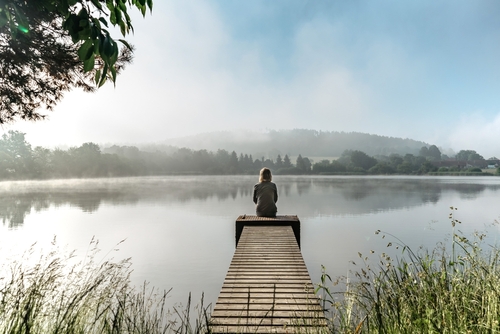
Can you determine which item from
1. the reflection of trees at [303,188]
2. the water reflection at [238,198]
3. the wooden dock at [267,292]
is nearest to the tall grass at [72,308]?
the wooden dock at [267,292]

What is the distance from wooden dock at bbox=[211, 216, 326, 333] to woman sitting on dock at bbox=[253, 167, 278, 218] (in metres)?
1.66

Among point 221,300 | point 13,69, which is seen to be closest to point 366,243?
point 221,300

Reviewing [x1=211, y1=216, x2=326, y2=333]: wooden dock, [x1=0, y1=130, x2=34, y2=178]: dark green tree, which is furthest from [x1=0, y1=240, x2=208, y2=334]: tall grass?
[x1=0, y1=130, x2=34, y2=178]: dark green tree

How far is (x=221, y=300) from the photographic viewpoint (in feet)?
13.6

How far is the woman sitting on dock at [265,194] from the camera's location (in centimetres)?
946

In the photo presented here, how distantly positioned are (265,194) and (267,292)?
206 inches

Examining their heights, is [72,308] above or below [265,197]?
below

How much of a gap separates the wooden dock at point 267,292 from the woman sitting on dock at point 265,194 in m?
1.66

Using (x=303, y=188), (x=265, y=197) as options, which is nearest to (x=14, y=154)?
(x=303, y=188)

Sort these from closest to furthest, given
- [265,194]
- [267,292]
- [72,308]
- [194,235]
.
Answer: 1. [72,308]
2. [267,292]
3. [265,194]
4. [194,235]

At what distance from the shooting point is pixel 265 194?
31.4ft

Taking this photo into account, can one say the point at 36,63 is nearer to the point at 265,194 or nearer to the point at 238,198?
the point at 265,194

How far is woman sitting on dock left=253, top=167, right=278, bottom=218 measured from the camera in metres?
9.46

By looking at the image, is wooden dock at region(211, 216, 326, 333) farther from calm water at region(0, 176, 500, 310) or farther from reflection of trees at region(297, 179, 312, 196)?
reflection of trees at region(297, 179, 312, 196)
